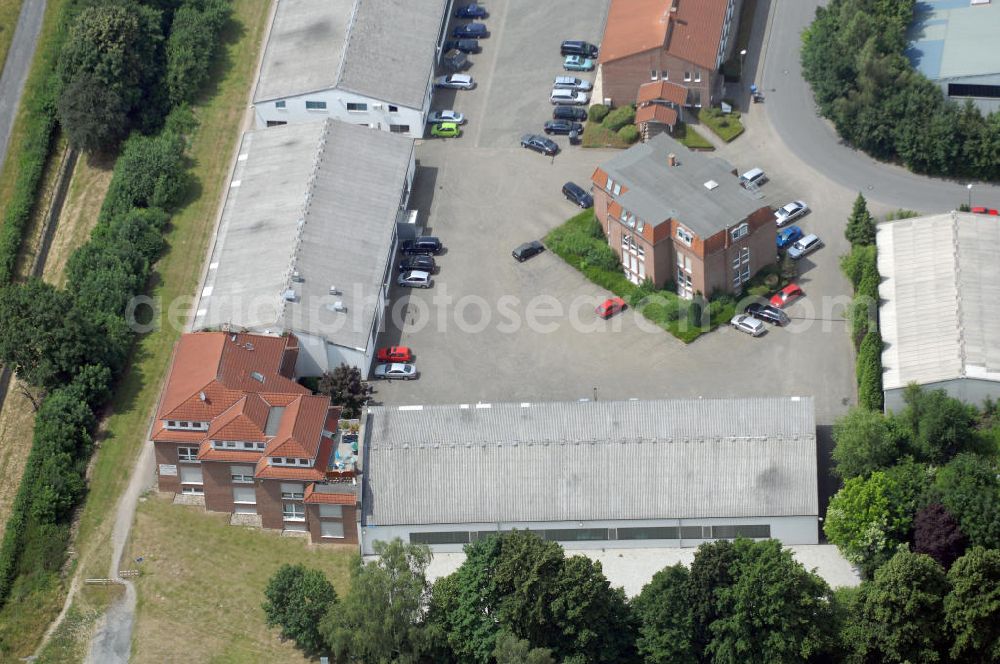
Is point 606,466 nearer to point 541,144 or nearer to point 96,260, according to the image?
point 541,144

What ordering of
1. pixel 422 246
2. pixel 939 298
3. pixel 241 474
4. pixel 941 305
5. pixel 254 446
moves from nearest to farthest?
pixel 254 446 < pixel 241 474 < pixel 941 305 < pixel 939 298 < pixel 422 246

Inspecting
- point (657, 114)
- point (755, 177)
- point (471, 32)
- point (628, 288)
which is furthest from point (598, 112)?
point (628, 288)

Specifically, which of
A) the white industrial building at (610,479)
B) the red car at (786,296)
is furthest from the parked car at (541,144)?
the white industrial building at (610,479)

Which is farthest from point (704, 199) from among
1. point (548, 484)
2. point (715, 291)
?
point (548, 484)

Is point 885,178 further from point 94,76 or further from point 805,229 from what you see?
point 94,76

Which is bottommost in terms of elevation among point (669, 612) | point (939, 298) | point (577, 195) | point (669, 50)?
point (669, 612)

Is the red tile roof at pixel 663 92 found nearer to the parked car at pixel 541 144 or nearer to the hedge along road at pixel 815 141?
the hedge along road at pixel 815 141

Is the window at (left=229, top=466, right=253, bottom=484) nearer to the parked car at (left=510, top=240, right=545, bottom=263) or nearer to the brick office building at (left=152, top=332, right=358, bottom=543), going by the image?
the brick office building at (left=152, top=332, right=358, bottom=543)
